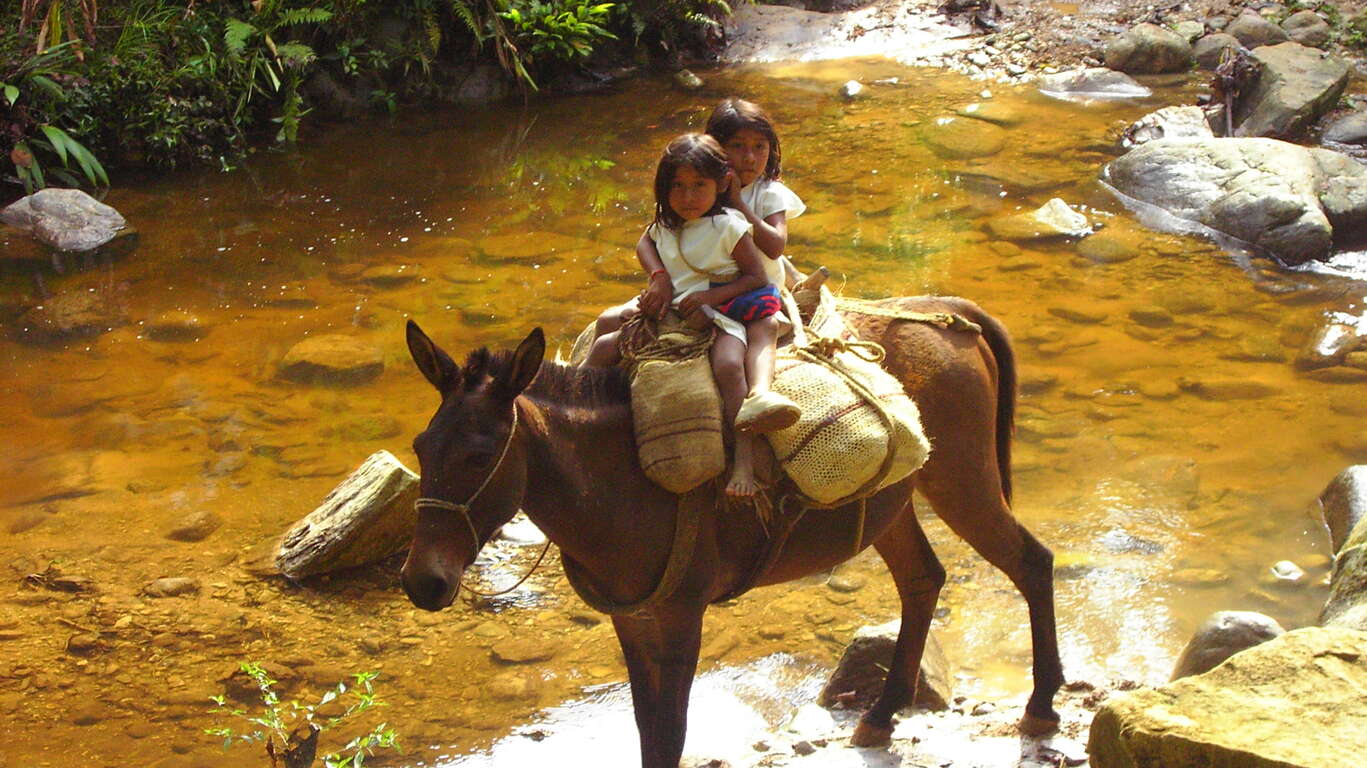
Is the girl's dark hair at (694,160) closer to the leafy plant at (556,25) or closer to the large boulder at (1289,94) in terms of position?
the large boulder at (1289,94)

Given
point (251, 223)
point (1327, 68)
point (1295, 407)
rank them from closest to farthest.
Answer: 1. point (1295, 407)
2. point (251, 223)
3. point (1327, 68)

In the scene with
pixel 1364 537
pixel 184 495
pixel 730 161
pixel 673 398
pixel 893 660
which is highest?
pixel 730 161

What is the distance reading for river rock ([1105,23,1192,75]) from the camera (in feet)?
47.5

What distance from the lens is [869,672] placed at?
5.20m

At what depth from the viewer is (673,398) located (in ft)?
12.5

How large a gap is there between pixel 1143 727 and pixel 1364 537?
2.39m

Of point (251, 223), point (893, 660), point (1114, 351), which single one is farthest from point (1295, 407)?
point (251, 223)

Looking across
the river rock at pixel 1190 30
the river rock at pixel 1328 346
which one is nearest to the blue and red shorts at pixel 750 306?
the river rock at pixel 1328 346

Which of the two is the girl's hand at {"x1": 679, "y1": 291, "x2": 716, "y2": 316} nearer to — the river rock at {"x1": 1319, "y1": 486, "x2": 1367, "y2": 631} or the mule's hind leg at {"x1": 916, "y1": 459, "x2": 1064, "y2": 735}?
the mule's hind leg at {"x1": 916, "y1": 459, "x2": 1064, "y2": 735}

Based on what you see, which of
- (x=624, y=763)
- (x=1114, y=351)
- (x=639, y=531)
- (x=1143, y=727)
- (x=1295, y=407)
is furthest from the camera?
(x=1114, y=351)

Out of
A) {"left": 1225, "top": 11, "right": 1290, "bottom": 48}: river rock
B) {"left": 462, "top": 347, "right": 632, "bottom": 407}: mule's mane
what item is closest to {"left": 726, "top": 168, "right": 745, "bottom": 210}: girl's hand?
{"left": 462, "top": 347, "right": 632, "bottom": 407}: mule's mane

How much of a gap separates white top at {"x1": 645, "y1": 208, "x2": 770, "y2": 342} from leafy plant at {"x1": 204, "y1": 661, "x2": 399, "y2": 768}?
1.62m

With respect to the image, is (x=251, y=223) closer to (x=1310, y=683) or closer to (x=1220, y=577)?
(x=1220, y=577)

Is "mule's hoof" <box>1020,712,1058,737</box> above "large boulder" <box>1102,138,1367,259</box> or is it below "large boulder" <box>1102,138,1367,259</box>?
below
